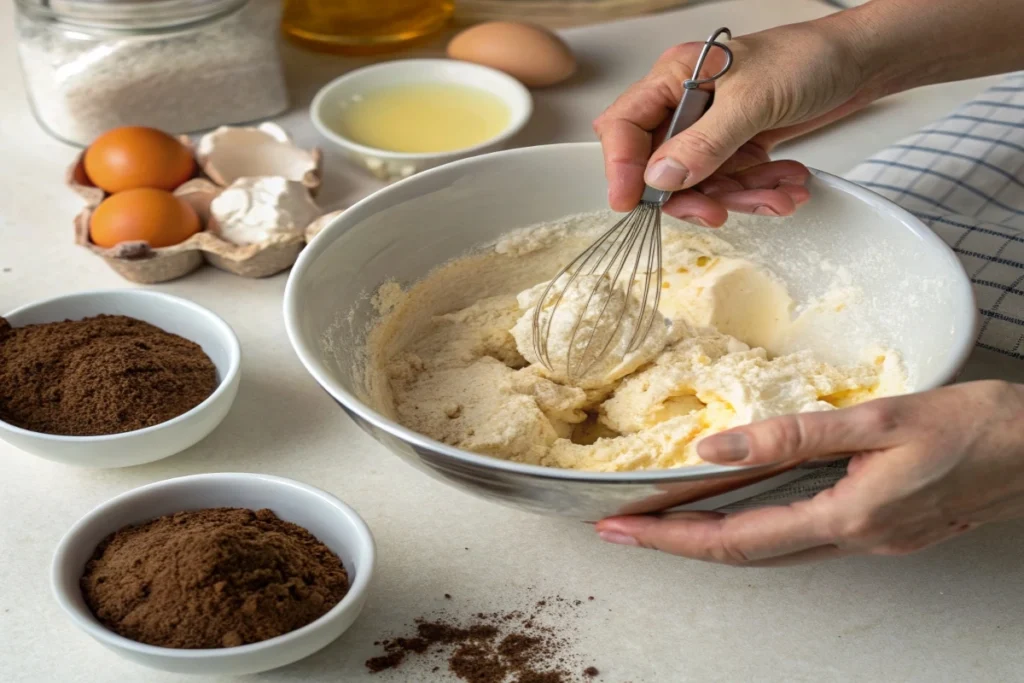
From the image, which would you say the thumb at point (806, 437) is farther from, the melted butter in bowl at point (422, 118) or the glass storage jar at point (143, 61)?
the glass storage jar at point (143, 61)

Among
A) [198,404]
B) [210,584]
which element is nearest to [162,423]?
[198,404]

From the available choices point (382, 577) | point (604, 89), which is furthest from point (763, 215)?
point (604, 89)

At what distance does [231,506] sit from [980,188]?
1.05 m

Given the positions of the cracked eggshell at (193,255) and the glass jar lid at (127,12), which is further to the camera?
the glass jar lid at (127,12)

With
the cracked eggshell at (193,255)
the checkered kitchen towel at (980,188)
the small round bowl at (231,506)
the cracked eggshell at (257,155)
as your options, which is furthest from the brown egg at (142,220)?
the checkered kitchen towel at (980,188)

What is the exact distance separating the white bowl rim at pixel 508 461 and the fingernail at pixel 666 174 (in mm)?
156

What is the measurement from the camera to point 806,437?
687 millimetres

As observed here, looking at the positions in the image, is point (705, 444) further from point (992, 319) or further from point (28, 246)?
point (28, 246)

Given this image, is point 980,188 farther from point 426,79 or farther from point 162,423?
point 162,423

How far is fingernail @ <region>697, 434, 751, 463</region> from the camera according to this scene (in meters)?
0.68

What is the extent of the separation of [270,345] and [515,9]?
1.12m

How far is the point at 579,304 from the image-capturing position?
3.28ft

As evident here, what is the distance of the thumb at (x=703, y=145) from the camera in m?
0.91

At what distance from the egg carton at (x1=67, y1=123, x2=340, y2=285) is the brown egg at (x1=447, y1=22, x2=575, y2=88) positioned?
382mm
